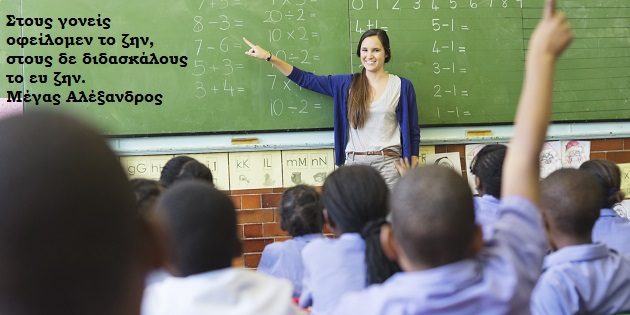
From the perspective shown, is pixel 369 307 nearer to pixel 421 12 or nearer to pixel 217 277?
pixel 217 277

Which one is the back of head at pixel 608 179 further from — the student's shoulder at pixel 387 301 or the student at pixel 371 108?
the student's shoulder at pixel 387 301

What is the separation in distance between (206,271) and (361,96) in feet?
8.72

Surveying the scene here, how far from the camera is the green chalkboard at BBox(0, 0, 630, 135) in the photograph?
12.7 feet

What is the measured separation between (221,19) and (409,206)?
310 centimetres

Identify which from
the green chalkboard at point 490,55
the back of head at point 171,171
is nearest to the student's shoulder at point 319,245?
the back of head at point 171,171

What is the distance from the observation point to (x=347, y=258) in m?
1.69

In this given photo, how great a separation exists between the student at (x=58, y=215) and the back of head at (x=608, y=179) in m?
2.32

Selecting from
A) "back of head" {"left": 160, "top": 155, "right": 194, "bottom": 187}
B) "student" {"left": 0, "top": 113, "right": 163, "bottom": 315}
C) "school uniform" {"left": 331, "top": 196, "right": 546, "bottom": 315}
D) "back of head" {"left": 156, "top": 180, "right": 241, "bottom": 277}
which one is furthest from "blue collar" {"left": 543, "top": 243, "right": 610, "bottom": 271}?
"back of head" {"left": 160, "top": 155, "right": 194, "bottom": 187}

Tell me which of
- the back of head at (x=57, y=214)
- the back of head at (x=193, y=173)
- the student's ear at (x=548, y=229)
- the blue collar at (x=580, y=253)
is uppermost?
the back of head at (x=57, y=214)

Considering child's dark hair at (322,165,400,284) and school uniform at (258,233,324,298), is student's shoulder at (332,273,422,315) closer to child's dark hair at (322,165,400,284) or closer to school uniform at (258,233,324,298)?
child's dark hair at (322,165,400,284)

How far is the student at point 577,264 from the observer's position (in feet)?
5.04

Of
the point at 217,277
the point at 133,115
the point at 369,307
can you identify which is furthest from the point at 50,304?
the point at 133,115

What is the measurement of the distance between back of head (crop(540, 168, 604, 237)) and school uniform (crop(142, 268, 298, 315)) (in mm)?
881

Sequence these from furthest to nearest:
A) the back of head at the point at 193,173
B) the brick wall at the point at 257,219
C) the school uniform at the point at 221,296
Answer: the brick wall at the point at 257,219 → the back of head at the point at 193,173 → the school uniform at the point at 221,296
